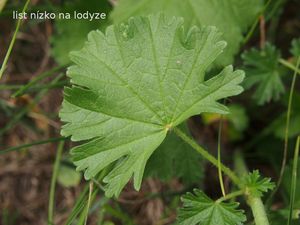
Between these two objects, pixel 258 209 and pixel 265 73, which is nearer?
pixel 258 209

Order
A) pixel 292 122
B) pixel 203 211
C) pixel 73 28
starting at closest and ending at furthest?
pixel 203 211 → pixel 292 122 → pixel 73 28

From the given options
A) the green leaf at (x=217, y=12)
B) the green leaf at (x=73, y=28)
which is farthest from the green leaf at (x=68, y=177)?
the green leaf at (x=217, y=12)

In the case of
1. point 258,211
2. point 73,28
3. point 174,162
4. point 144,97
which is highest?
point 73,28

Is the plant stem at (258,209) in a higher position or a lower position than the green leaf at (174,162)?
lower

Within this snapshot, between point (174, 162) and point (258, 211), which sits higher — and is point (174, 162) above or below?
above

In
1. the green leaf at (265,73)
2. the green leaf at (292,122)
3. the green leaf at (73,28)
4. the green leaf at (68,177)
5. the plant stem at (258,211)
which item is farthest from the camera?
the green leaf at (68,177)

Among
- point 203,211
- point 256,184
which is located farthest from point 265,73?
point 203,211

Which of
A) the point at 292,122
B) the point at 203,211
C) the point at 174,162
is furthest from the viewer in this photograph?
the point at 292,122

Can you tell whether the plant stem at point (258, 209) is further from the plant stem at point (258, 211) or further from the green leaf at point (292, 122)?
the green leaf at point (292, 122)

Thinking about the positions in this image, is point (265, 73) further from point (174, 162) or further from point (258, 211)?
point (258, 211)
